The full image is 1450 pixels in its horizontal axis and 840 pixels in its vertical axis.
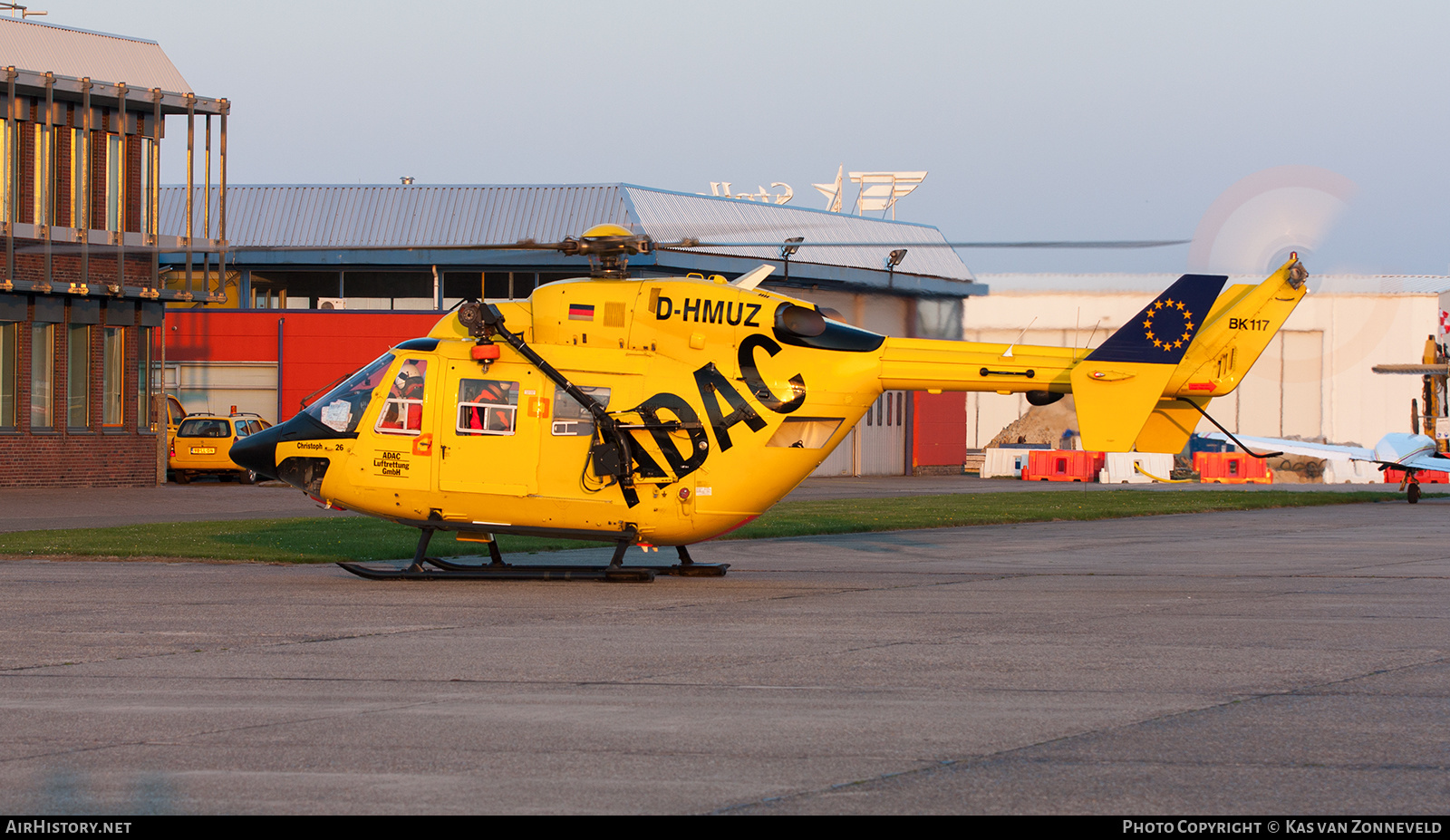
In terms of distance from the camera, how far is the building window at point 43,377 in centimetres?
3856

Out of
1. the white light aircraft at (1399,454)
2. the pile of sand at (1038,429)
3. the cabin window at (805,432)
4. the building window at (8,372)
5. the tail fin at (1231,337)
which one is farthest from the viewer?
the pile of sand at (1038,429)

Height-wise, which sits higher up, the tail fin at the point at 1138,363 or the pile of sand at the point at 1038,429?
the tail fin at the point at 1138,363

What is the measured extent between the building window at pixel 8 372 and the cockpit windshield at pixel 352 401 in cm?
2462

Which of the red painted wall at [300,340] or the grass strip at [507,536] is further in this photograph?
the red painted wall at [300,340]

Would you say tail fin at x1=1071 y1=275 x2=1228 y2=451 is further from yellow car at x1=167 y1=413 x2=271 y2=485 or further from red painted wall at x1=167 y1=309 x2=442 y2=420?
red painted wall at x1=167 y1=309 x2=442 y2=420

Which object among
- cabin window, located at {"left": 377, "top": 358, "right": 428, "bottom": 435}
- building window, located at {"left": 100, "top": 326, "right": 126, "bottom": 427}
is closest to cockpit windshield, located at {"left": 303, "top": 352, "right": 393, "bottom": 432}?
cabin window, located at {"left": 377, "top": 358, "right": 428, "bottom": 435}

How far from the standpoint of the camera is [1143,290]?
55.2 meters

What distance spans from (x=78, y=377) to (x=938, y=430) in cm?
3284

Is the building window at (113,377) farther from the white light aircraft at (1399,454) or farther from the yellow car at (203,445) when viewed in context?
the white light aircraft at (1399,454)

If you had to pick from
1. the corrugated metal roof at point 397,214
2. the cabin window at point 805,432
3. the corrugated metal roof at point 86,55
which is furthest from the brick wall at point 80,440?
the cabin window at point 805,432

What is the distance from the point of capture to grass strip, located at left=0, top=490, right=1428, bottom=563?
20688 millimetres

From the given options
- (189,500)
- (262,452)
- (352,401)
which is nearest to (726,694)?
(352,401)

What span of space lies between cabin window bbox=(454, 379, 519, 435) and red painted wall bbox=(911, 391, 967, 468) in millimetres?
41575

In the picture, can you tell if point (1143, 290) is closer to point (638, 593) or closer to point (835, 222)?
point (835, 222)
